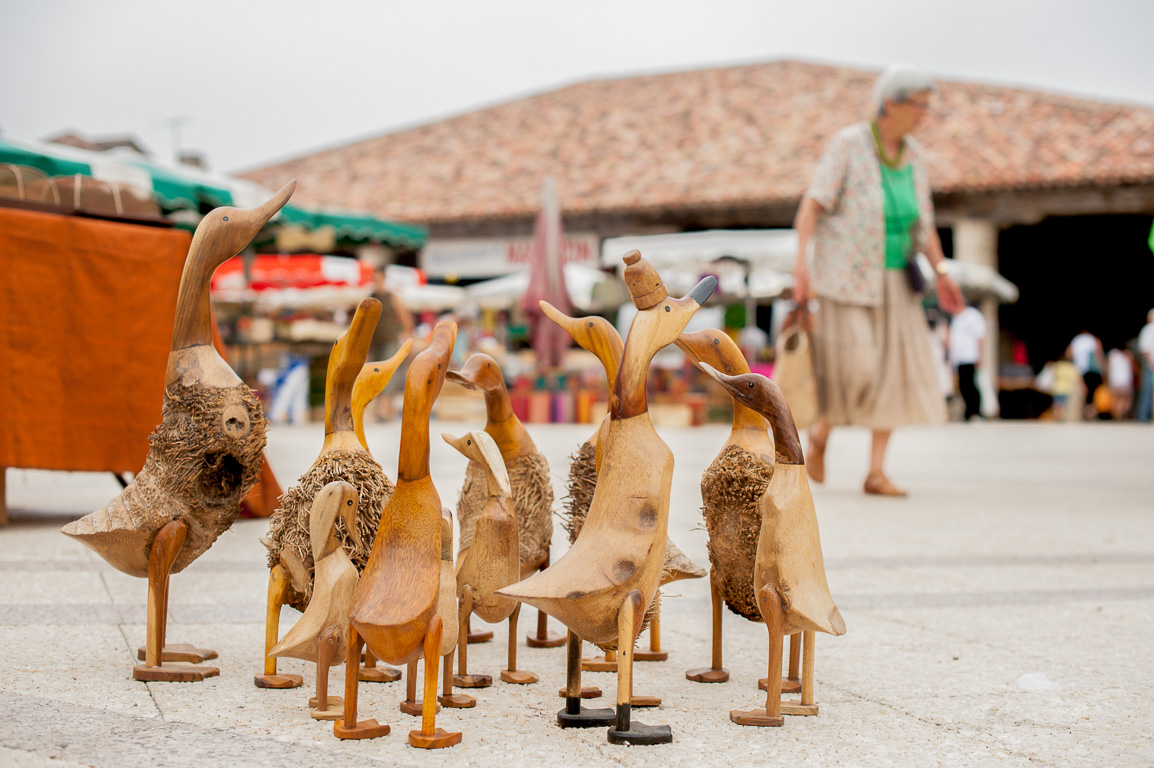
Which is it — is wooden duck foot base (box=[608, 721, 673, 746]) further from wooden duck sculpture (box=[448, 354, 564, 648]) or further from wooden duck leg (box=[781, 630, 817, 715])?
wooden duck sculpture (box=[448, 354, 564, 648])

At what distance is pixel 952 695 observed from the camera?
225cm

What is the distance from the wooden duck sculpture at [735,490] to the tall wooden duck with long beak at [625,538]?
24 centimetres

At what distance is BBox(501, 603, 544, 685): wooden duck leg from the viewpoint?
231 centimetres

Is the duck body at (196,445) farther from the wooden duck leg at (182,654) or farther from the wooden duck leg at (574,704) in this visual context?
the wooden duck leg at (574,704)

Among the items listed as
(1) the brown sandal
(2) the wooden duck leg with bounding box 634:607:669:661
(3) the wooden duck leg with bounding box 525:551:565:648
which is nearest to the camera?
(2) the wooden duck leg with bounding box 634:607:669:661

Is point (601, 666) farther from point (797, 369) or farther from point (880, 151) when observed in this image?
point (880, 151)

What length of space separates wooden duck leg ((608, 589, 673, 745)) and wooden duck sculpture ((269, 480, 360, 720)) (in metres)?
0.53

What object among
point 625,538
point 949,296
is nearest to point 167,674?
point 625,538

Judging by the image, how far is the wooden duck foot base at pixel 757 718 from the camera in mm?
1994

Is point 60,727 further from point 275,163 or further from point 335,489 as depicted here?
point 275,163

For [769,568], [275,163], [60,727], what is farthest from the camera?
[275,163]

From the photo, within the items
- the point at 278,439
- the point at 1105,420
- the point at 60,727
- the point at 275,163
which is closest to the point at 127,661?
the point at 60,727

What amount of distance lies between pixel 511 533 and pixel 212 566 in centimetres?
175

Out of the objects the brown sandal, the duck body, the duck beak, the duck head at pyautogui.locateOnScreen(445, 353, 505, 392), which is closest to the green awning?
the brown sandal
